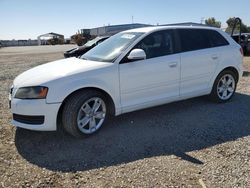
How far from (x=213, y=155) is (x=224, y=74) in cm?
279

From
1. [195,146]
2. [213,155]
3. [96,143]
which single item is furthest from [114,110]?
[213,155]

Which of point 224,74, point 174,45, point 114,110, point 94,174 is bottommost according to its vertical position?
point 94,174

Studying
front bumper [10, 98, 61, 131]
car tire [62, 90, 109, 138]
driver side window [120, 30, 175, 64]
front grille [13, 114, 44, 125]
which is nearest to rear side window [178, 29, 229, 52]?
driver side window [120, 30, 175, 64]

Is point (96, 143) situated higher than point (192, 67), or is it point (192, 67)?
point (192, 67)

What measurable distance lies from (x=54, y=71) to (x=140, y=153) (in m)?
1.85

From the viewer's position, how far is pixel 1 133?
4.91 meters

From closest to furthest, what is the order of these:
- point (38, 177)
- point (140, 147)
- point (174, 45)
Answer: point (38, 177), point (140, 147), point (174, 45)

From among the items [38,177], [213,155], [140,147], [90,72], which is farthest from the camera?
[90,72]

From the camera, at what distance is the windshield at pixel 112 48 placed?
504 centimetres

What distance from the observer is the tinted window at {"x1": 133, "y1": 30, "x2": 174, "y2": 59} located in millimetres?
5203

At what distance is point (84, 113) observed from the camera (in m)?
4.60

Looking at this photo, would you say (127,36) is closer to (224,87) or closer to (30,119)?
(30,119)

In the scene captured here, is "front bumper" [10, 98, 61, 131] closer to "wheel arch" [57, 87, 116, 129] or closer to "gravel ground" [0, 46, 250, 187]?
"wheel arch" [57, 87, 116, 129]

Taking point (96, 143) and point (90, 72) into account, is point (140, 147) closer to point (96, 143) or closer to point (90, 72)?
point (96, 143)
